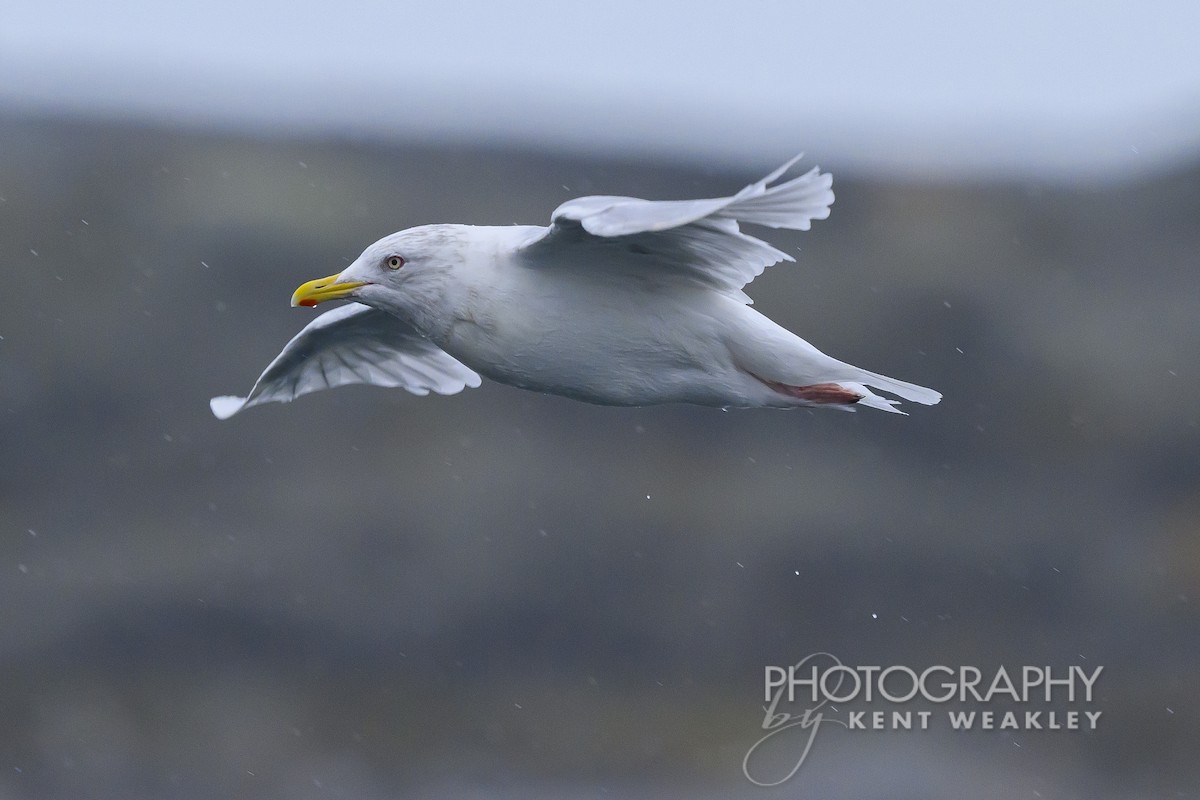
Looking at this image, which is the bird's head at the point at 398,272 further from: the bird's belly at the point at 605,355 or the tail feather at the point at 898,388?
the tail feather at the point at 898,388

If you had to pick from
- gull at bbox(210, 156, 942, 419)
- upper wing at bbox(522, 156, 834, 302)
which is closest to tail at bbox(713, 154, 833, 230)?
upper wing at bbox(522, 156, 834, 302)

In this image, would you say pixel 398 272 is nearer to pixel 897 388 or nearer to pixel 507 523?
pixel 897 388

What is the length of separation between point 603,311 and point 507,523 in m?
9.13

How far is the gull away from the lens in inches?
157

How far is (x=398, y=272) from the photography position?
4.14 metres

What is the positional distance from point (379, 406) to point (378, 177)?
91.4 inches

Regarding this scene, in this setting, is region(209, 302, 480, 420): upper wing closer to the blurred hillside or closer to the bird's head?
the bird's head

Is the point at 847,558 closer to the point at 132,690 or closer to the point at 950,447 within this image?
the point at 950,447

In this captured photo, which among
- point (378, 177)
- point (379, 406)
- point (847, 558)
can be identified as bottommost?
point (847, 558)

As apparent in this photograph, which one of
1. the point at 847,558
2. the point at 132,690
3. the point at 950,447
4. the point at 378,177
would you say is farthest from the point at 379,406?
the point at 950,447

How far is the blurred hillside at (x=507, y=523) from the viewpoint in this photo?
42.0 feet

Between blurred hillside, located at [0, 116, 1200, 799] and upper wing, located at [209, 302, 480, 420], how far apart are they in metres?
7.68

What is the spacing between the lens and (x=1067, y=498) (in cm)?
1421

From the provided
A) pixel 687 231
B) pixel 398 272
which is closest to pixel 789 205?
pixel 687 231
